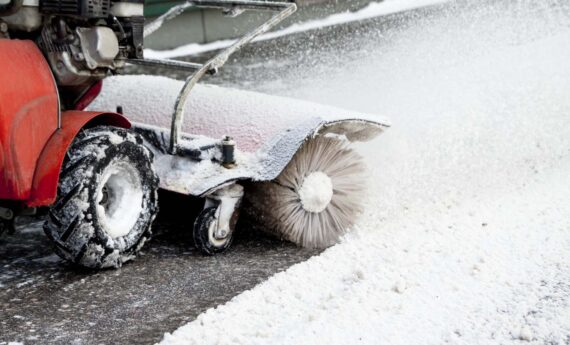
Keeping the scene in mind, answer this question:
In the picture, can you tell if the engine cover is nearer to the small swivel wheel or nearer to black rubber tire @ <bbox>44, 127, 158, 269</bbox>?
black rubber tire @ <bbox>44, 127, 158, 269</bbox>

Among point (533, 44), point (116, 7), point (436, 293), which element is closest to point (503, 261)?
point (436, 293)

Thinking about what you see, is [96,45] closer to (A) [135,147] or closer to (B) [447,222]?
(A) [135,147]

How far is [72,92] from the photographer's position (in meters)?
3.70

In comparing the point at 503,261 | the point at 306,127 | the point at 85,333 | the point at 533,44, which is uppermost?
the point at 533,44

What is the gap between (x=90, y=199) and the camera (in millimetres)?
3188

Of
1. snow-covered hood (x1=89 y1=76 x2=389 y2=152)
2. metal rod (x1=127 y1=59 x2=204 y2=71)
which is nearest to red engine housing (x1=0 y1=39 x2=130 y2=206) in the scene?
metal rod (x1=127 y1=59 x2=204 y2=71)

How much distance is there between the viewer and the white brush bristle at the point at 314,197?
12.2 feet

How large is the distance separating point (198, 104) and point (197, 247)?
89 centimetres

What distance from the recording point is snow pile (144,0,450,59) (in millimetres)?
9852

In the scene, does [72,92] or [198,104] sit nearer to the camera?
[72,92]

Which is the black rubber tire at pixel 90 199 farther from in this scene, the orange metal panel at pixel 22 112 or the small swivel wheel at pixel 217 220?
the small swivel wheel at pixel 217 220

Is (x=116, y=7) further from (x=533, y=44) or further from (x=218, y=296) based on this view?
(x=533, y=44)

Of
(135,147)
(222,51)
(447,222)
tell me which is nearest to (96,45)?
(135,147)

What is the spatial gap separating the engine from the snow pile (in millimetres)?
5979
